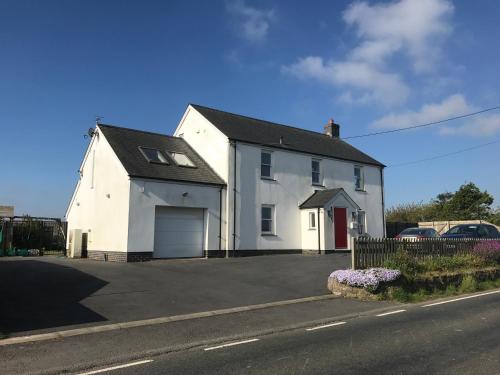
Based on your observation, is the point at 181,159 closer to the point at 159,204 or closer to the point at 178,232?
the point at 159,204

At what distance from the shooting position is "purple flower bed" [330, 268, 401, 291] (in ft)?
41.2

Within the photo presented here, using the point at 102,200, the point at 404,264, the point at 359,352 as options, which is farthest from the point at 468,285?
the point at 102,200

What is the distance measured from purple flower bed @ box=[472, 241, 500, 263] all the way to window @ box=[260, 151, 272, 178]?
1119cm

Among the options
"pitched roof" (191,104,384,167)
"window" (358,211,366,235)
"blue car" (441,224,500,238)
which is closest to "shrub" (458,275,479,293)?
"blue car" (441,224,500,238)

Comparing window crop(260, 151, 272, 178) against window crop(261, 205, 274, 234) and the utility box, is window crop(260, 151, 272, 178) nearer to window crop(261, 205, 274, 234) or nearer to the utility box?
window crop(261, 205, 274, 234)

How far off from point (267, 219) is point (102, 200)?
851 centimetres

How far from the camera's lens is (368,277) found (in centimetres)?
1262

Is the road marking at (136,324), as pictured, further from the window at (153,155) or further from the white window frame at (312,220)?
the white window frame at (312,220)

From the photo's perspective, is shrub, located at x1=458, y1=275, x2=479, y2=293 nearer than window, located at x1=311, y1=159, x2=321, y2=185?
Yes

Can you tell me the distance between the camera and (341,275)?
13102 millimetres

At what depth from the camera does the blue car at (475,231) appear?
851 inches

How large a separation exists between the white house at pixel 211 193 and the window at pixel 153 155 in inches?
2.8

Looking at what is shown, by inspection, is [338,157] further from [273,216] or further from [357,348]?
[357,348]

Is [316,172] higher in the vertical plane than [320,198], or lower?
higher
